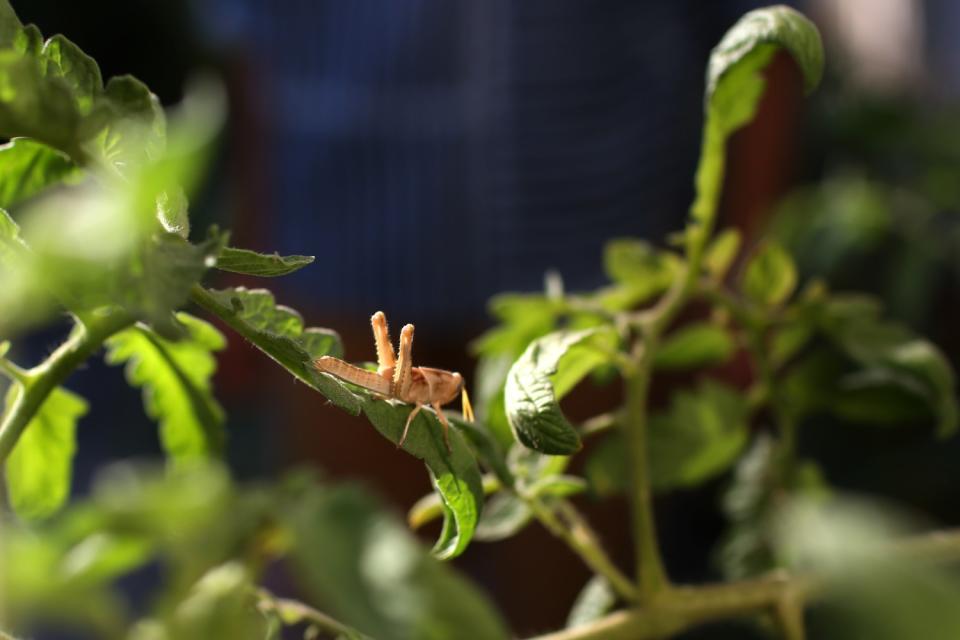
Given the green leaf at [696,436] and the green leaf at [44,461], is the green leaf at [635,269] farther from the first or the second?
the green leaf at [44,461]

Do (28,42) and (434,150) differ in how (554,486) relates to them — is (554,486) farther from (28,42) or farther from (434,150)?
(434,150)

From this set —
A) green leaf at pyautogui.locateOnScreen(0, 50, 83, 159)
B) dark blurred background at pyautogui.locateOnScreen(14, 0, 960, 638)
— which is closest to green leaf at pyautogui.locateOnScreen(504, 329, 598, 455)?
green leaf at pyautogui.locateOnScreen(0, 50, 83, 159)

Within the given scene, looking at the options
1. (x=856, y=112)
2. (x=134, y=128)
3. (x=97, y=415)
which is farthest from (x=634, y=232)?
(x=134, y=128)

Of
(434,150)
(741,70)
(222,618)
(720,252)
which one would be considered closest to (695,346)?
(720,252)

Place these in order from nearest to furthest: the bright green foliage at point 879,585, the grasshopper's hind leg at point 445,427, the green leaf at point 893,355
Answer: the bright green foliage at point 879,585 → the grasshopper's hind leg at point 445,427 → the green leaf at point 893,355

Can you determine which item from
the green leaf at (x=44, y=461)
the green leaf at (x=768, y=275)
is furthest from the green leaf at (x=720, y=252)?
the green leaf at (x=44, y=461)

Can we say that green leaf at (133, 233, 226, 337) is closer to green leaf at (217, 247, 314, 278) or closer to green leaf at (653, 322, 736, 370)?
green leaf at (217, 247, 314, 278)
